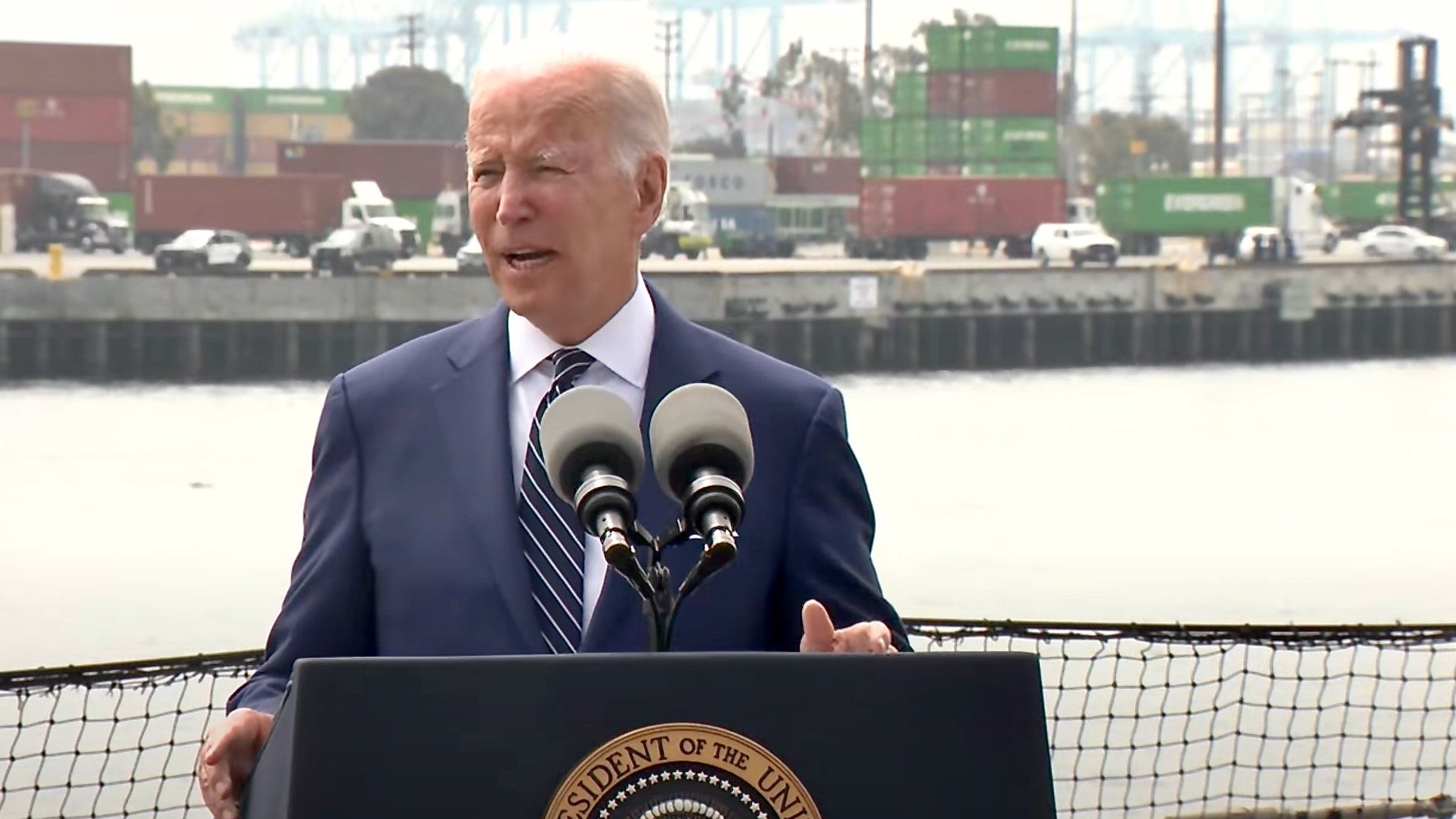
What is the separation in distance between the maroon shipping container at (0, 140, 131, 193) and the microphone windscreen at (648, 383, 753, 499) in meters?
54.7

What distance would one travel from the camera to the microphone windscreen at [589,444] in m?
1.38

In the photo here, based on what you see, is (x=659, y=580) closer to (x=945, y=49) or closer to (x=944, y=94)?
(x=945, y=49)

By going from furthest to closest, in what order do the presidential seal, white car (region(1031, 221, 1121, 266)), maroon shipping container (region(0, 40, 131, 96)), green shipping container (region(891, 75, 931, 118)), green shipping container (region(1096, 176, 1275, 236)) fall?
green shipping container (region(891, 75, 931, 118))
maroon shipping container (region(0, 40, 131, 96))
green shipping container (region(1096, 176, 1275, 236))
white car (region(1031, 221, 1121, 266))
the presidential seal

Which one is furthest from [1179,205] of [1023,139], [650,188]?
[650,188]

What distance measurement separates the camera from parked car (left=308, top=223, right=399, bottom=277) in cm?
3956

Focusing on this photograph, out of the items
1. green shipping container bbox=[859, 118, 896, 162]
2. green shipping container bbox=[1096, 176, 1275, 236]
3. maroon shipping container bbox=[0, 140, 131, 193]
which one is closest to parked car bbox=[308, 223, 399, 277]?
maroon shipping container bbox=[0, 140, 131, 193]

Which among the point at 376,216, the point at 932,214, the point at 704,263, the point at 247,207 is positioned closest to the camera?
the point at 704,263

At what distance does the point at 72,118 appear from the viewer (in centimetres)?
5538

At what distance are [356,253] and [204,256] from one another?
2.43 meters

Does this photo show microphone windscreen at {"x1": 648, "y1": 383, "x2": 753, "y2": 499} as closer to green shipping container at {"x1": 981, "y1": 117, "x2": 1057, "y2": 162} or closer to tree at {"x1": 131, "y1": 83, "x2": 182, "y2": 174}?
green shipping container at {"x1": 981, "y1": 117, "x2": 1057, "y2": 162}

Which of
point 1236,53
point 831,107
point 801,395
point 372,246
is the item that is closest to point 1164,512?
point 372,246

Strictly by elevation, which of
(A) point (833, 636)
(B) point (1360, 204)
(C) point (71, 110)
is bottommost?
(A) point (833, 636)

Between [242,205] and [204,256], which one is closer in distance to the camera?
[204,256]

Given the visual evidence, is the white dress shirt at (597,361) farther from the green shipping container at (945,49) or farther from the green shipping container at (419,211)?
the green shipping container at (945,49)
